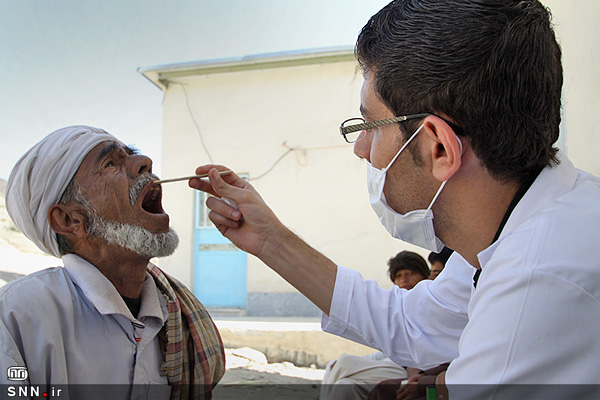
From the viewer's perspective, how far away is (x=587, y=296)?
3.16 feet

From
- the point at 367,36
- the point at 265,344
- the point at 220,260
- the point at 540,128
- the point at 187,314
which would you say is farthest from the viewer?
the point at 220,260

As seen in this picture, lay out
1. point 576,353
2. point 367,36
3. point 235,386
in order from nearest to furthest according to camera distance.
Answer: point 576,353
point 367,36
point 235,386

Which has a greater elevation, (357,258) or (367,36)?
(367,36)

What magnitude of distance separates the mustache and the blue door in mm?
6980

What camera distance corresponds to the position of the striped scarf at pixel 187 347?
6.62ft

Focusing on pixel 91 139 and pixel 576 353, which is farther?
pixel 91 139

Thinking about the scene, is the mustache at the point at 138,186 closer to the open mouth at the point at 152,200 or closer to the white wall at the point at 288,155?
the open mouth at the point at 152,200

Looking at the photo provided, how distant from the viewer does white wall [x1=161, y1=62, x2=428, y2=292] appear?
8493mm

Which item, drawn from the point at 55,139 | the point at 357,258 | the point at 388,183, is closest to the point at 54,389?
the point at 55,139

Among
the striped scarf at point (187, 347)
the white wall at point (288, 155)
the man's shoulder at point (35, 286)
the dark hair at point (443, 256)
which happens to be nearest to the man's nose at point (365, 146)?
the striped scarf at point (187, 347)

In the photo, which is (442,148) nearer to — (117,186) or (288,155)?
(117,186)

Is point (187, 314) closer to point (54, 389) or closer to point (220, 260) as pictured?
point (54, 389)

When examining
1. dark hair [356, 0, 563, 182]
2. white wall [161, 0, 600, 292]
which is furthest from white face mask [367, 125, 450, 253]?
white wall [161, 0, 600, 292]

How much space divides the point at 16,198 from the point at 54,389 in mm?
911
